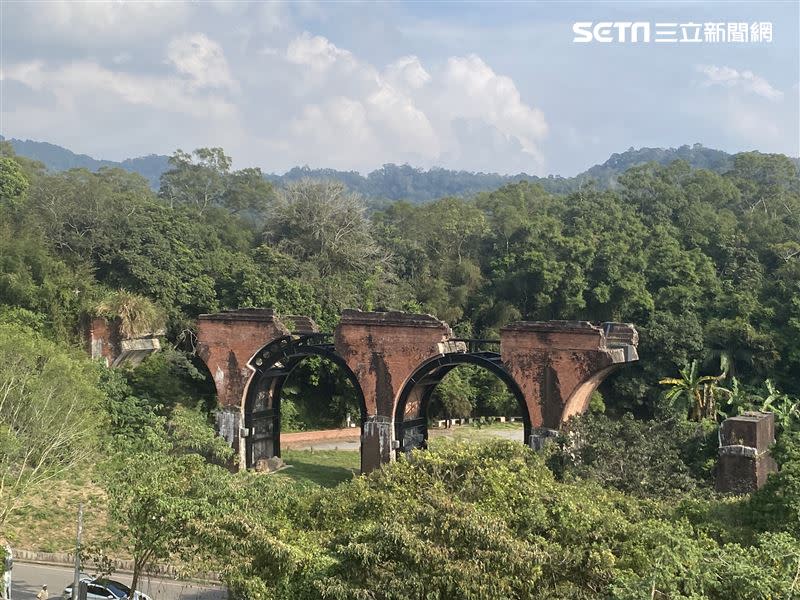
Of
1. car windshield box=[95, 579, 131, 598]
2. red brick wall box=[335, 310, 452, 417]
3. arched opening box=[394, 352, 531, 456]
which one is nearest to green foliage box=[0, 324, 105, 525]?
car windshield box=[95, 579, 131, 598]

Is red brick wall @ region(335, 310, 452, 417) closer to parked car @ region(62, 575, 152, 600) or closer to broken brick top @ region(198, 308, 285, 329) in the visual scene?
broken brick top @ region(198, 308, 285, 329)

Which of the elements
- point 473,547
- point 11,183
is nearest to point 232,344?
point 473,547

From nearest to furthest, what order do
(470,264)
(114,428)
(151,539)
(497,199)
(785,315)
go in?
1. (151,539)
2. (114,428)
3. (785,315)
4. (470,264)
5. (497,199)

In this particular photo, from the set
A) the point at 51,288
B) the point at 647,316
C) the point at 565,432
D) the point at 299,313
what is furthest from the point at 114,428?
the point at 647,316

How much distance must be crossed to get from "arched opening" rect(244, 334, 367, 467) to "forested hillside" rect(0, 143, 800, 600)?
1.71 m

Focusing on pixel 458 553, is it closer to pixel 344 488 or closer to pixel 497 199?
pixel 344 488

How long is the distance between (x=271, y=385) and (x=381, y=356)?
443cm

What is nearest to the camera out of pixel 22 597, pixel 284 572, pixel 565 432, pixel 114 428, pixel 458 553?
pixel 458 553

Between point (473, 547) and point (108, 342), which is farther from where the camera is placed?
point (108, 342)

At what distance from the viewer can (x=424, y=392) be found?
2284cm

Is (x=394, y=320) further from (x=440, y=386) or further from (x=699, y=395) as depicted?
(x=440, y=386)

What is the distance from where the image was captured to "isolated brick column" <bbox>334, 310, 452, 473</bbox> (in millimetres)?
21609

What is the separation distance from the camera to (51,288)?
25.6 metres

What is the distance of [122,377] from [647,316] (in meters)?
19.3
